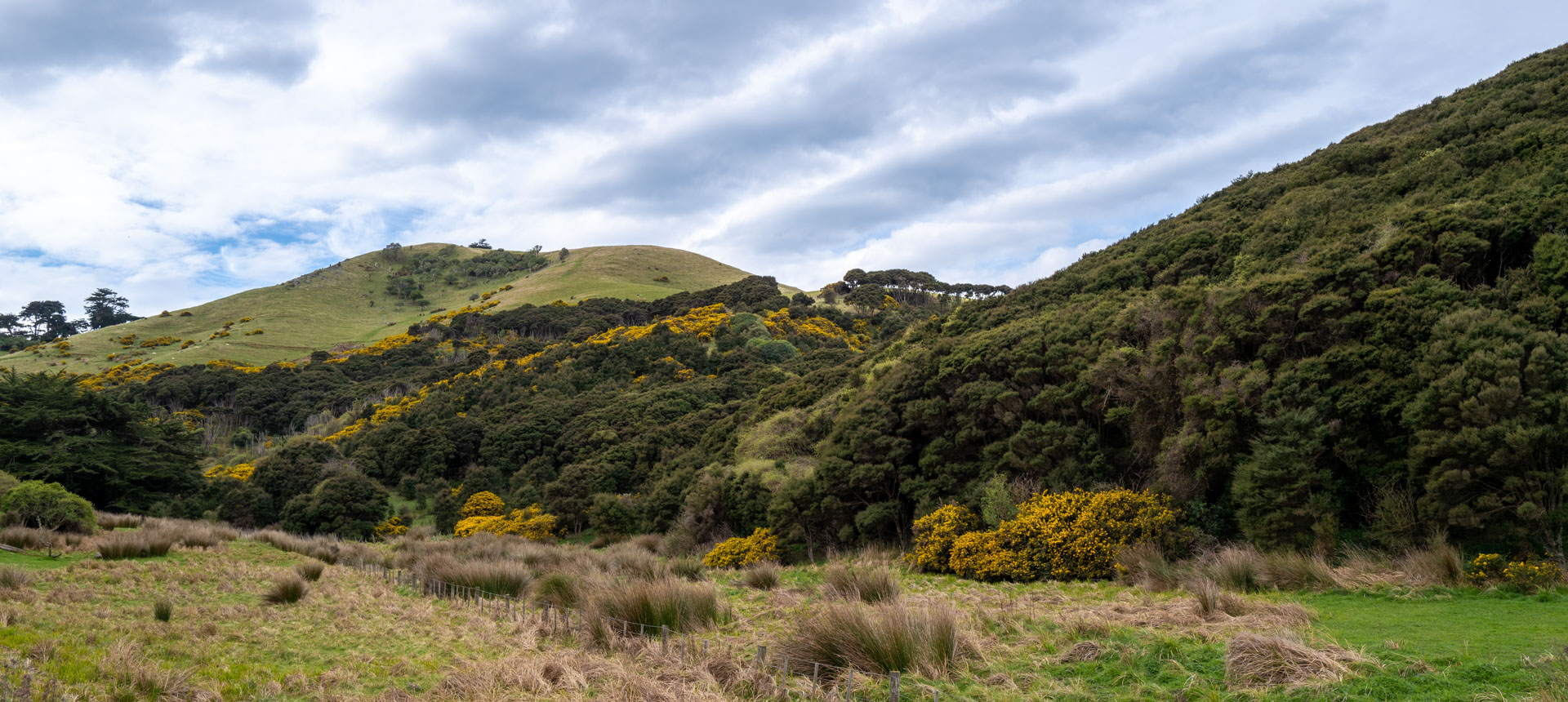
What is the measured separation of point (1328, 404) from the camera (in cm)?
1257

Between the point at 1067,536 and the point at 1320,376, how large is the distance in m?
5.18

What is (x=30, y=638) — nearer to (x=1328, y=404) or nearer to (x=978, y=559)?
(x=978, y=559)

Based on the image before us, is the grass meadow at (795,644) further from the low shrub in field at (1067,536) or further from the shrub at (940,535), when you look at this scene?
the shrub at (940,535)

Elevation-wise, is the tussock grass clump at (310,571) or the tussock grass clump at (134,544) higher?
the tussock grass clump at (134,544)

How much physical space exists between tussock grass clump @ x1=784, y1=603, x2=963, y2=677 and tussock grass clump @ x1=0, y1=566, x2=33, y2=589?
33.8 feet

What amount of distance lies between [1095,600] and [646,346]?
53.9m

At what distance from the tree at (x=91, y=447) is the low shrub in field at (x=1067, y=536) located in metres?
34.4

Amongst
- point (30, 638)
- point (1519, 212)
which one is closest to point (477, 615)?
point (30, 638)

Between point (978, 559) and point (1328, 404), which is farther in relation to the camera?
point (978, 559)

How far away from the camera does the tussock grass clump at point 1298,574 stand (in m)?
9.45

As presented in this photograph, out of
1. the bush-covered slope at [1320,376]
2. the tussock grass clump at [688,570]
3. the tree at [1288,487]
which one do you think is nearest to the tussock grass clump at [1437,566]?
the bush-covered slope at [1320,376]

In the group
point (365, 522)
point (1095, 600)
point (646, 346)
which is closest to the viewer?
point (1095, 600)

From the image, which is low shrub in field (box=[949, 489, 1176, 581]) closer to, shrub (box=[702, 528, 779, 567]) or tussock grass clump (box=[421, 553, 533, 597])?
shrub (box=[702, 528, 779, 567])

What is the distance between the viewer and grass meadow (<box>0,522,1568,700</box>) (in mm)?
5324
